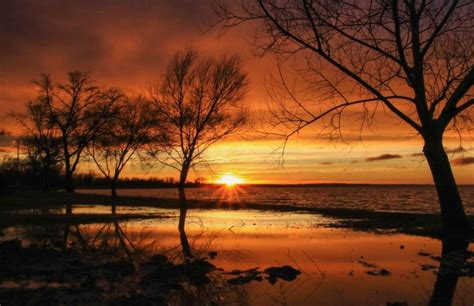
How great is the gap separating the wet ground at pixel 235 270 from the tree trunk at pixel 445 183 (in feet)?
3.96

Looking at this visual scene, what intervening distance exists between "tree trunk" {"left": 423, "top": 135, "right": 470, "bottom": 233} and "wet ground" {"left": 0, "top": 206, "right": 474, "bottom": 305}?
1.21 m

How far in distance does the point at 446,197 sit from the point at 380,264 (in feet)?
17.8

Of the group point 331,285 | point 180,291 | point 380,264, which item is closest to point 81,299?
point 180,291

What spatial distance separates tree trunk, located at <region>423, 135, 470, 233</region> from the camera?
14.8 m

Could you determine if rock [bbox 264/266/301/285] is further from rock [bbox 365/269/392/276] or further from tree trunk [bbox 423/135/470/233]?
tree trunk [bbox 423/135/470/233]

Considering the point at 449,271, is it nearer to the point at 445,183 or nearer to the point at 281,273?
the point at 281,273

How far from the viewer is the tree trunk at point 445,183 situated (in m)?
14.8

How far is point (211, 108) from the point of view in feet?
123

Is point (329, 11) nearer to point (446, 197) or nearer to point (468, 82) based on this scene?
point (468, 82)

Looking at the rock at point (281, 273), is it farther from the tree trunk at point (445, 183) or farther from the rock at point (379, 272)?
the tree trunk at point (445, 183)

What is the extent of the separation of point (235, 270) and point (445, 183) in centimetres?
810

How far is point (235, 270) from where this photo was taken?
970cm

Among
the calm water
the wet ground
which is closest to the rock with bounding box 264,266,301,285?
the wet ground

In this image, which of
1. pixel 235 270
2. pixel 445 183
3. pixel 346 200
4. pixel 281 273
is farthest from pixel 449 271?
pixel 346 200
